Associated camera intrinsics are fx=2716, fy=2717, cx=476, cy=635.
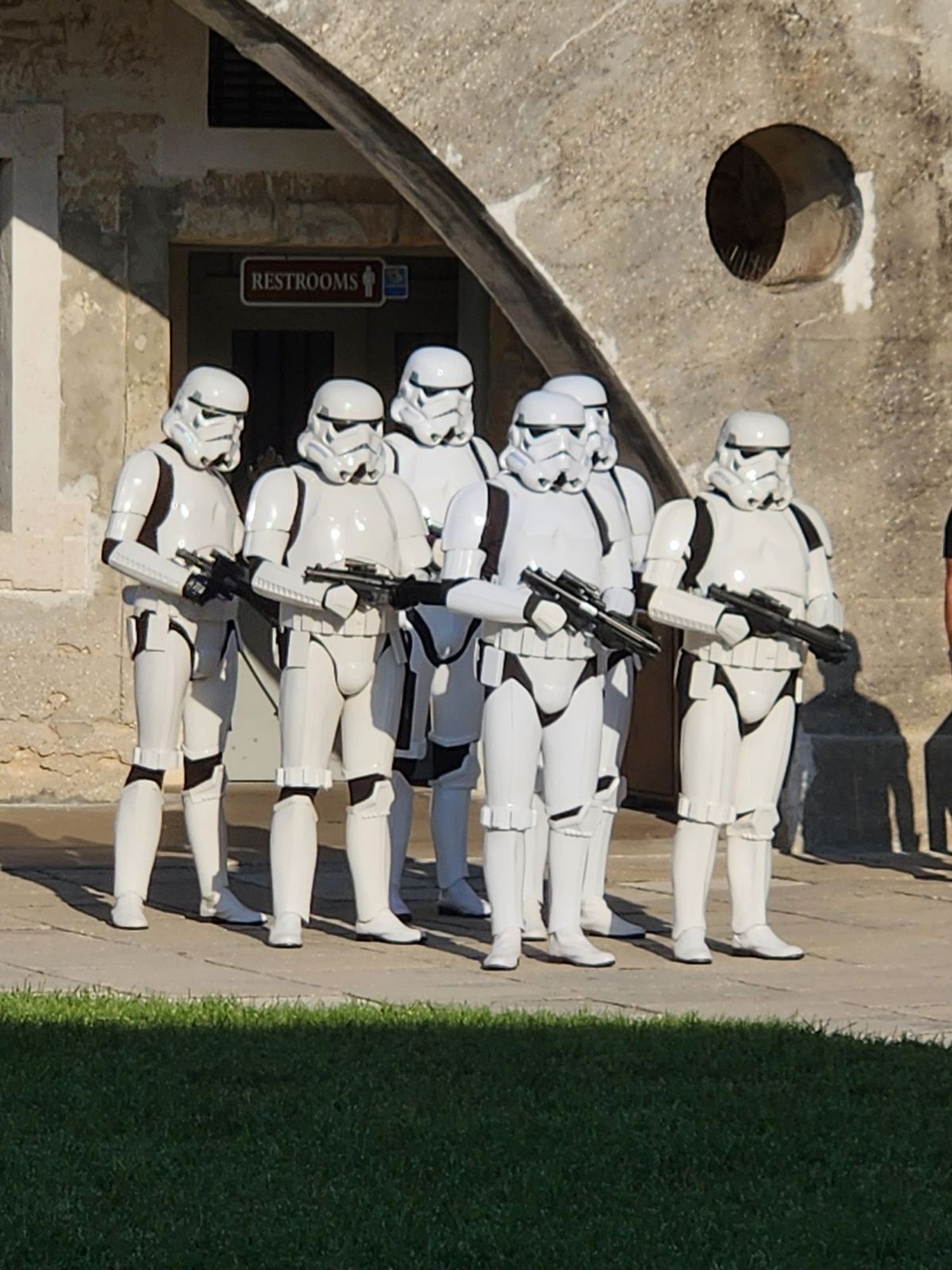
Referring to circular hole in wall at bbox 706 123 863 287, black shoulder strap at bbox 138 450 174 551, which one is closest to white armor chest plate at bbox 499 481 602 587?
black shoulder strap at bbox 138 450 174 551

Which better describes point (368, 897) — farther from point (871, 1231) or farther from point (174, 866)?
point (871, 1231)

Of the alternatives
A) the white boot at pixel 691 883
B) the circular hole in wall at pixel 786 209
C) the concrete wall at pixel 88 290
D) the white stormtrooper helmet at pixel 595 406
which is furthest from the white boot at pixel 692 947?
the concrete wall at pixel 88 290

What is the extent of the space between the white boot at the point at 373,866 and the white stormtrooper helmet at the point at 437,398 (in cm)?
142

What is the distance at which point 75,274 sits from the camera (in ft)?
41.8

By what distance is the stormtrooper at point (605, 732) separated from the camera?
30.1 feet

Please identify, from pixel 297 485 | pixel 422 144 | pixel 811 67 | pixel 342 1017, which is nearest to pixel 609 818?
pixel 297 485

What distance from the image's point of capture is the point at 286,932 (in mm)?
8758

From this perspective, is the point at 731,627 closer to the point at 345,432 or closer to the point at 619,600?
the point at 619,600

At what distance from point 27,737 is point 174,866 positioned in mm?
2156

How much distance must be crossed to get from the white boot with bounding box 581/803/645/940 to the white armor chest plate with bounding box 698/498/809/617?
42.0 inches

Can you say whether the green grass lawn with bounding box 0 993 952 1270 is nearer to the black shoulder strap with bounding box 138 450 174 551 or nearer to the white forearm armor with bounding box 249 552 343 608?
the white forearm armor with bounding box 249 552 343 608

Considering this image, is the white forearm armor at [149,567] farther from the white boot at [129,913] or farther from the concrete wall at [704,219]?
the concrete wall at [704,219]

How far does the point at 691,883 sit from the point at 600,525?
1.17 metres

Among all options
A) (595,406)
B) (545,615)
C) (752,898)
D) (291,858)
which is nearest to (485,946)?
(291,858)
